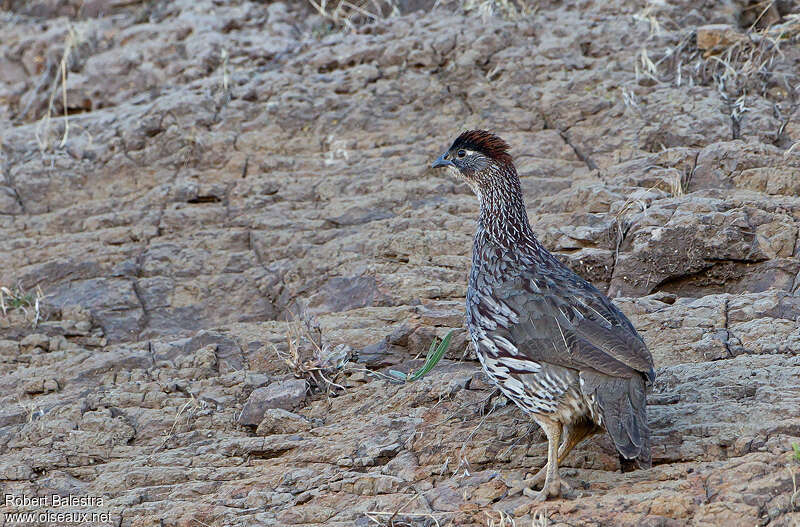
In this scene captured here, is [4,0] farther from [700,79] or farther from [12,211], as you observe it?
[700,79]

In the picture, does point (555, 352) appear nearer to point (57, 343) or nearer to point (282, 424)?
point (282, 424)

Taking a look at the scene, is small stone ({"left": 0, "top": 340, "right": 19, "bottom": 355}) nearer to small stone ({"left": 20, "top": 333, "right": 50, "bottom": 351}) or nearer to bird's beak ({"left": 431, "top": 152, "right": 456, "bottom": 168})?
small stone ({"left": 20, "top": 333, "right": 50, "bottom": 351})

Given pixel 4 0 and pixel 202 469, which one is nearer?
pixel 202 469

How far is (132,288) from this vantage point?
7184mm

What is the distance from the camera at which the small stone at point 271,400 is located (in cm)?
569

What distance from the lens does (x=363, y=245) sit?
7.11m

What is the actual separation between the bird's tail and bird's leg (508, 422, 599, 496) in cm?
31

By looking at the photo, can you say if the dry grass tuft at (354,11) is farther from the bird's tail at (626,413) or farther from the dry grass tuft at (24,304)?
the bird's tail at (626,413)

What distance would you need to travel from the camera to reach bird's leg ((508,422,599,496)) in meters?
4.56

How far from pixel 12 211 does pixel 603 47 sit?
5.47m

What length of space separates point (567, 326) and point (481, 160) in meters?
1.61

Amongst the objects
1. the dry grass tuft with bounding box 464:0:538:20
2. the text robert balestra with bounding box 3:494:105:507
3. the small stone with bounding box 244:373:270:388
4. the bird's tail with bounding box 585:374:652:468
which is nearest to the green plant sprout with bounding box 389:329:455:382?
the small stone with bounding box 244:373:270:388

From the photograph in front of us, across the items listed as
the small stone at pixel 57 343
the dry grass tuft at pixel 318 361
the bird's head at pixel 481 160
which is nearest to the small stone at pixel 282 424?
the dry grass tuft at pixel 318 361

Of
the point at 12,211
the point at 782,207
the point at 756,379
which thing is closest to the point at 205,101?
the point at 12,211
